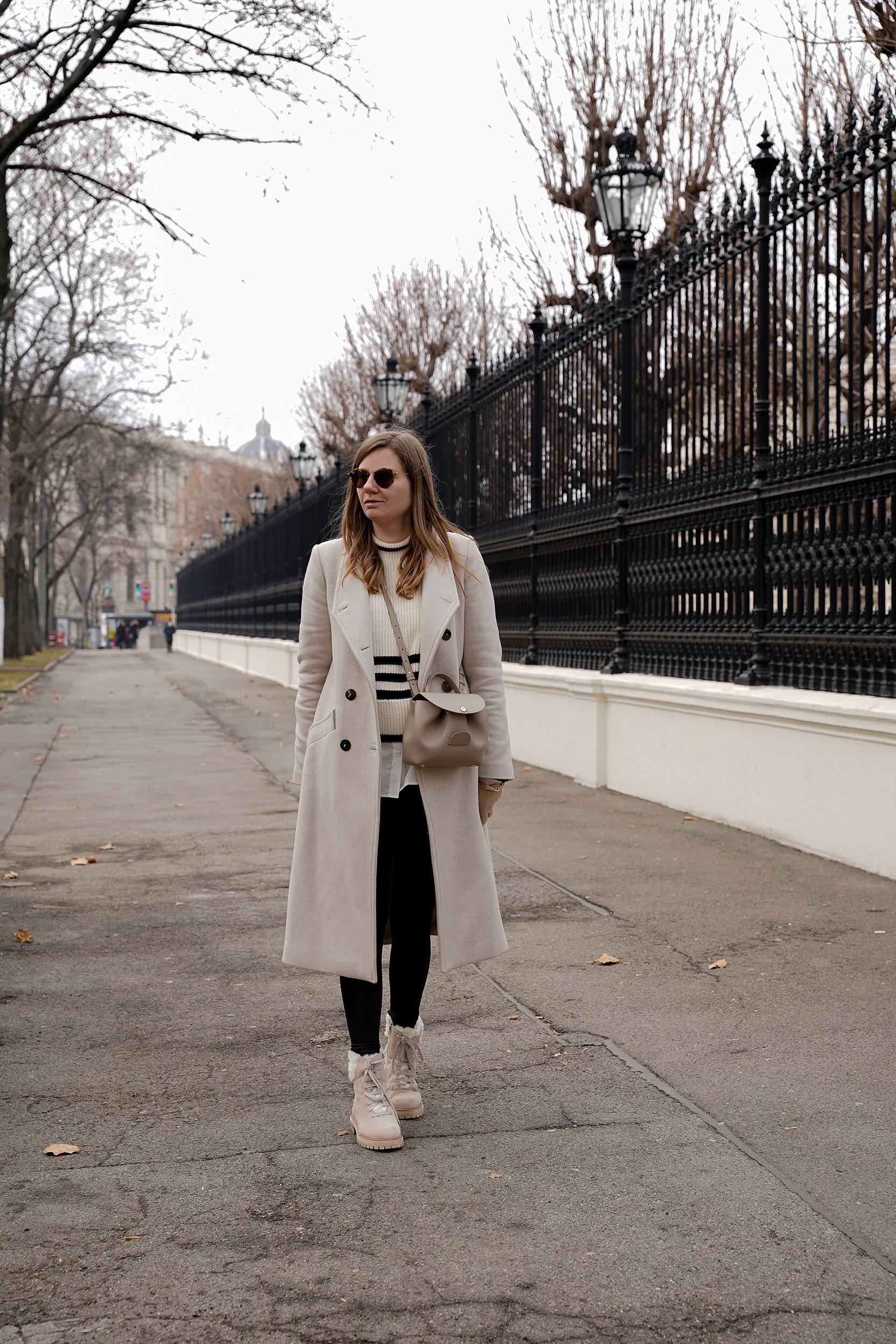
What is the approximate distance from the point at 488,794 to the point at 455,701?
1.07 ft

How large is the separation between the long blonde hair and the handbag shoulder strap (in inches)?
1.6

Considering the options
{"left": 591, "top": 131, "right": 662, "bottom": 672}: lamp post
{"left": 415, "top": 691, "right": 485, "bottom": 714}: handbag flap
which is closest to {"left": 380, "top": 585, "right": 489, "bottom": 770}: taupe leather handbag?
{"left": 415, "top": 691, "right": 485, "bottom": 714}: handbag flap

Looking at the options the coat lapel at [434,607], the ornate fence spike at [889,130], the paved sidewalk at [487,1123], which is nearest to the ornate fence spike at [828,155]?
the ornate fence spike at [889,130]

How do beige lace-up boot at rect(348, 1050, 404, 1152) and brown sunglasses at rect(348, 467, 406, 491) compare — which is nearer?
beige lace-up boot at rect(348, 1050, 404, 1152)

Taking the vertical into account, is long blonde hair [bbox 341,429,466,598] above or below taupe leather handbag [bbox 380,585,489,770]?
above

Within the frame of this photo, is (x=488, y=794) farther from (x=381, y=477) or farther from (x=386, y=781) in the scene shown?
(x=381, y=477)

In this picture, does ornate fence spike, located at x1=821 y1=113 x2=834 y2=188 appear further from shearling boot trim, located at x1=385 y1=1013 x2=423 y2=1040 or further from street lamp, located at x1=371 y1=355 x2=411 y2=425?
street lamp, located at x1=371 y1=355 x2=411 y2=425

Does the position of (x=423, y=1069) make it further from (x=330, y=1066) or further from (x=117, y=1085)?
(x=117, y=1085)

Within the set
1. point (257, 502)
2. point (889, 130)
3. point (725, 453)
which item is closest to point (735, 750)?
point (725, 453)

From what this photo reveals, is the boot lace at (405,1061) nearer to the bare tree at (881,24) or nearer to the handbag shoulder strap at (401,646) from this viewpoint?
the handbag shoulder strap at (401,646)

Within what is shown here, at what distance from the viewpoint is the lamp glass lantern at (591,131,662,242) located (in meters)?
10.5

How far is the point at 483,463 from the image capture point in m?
13.5

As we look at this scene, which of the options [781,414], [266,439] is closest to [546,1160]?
[781,414]

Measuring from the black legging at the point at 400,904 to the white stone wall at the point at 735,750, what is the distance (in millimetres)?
3538
